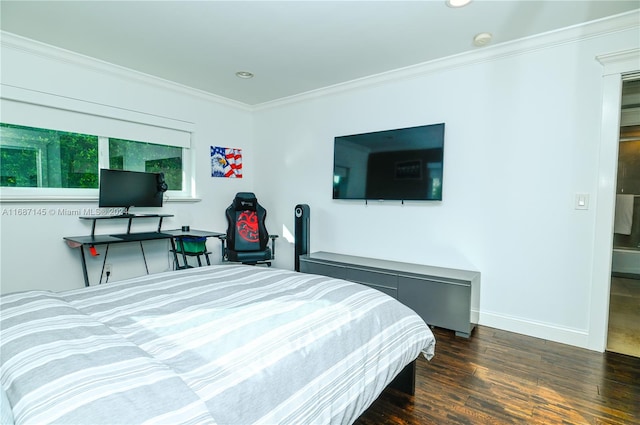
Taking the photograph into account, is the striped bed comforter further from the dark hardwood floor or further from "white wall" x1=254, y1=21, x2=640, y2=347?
"white wall" x1=254, y1=21, x2=640, y2=347

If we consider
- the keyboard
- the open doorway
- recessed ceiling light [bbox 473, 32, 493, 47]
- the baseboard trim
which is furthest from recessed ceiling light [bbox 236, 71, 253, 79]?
the open doorway

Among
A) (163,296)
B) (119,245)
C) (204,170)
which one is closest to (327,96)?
(204,170)

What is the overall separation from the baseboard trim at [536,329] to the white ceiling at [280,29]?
93.6 inches

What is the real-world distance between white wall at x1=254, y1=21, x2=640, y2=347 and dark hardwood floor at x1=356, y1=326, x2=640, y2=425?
0.37 m

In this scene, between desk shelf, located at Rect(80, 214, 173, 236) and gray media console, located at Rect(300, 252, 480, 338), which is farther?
desk shelf, located at Rect(80, 214, 173, 236)

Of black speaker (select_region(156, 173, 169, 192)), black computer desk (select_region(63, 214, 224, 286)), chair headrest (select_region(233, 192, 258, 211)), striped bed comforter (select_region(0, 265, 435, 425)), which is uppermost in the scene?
black speaker (select_region(156, 173, 169, 192))

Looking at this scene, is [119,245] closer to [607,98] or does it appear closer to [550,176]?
[550,176]

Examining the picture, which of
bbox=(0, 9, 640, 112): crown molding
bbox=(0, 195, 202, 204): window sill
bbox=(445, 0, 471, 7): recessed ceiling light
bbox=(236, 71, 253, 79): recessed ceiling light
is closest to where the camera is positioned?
bbox=(445, 0, 471, 7): recessed ceiling light

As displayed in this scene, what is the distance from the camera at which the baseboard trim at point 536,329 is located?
2.58 meters

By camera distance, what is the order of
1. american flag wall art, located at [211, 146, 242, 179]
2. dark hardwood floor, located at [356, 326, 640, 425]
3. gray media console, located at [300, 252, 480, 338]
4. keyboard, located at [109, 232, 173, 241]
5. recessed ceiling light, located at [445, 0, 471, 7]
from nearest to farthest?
1. dark hardwood floor, located at [356, 326, 640, 425]
2. recessed ceiling light, located at [445, 0, 471, 7]
3. gray media console, located at [300, 252, 480, 338]
4. keyboard, located at [109, 232, 173, 241]
5. american flag wall art, located at [211, 146, 242, 179]

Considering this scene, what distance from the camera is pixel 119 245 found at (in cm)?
352

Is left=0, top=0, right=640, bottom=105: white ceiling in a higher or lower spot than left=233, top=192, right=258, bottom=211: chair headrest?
higher

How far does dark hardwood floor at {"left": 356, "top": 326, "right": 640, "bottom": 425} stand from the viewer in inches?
67.9

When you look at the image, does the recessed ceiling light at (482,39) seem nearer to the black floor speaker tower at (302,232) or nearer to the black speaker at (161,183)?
the black floor speaker tower at (302,232)
